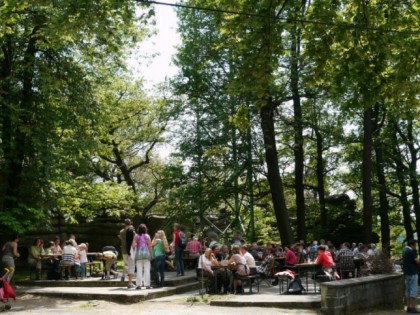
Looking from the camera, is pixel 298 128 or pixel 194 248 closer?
pixel 194 248

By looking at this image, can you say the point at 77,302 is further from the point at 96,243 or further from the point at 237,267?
the point at 96,243

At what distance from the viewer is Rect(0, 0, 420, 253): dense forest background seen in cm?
1339

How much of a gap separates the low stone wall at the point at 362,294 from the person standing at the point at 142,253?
5.39 meters

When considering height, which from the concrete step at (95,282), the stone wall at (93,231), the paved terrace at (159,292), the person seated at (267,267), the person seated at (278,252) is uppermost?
the stone wall at (93,231)

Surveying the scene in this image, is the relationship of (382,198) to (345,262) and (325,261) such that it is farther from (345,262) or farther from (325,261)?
(325,261)

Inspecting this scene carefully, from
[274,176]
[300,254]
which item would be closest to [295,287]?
[300,254]

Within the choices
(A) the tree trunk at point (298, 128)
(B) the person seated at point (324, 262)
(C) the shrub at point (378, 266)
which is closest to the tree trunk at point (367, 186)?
(A) the tree trunk at point (298, 128)

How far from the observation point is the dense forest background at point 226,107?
43.9 ft

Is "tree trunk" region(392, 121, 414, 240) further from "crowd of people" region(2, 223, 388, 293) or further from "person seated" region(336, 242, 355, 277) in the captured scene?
"person seated" region(336, 242, 355, 277)

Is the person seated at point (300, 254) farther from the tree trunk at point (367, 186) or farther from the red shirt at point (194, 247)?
the tree trunk at point (367, 186)

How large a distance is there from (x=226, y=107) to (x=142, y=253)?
11892 millimetres

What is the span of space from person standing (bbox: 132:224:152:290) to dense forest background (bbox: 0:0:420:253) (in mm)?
4085

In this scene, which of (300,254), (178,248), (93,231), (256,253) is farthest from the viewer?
(93,231)

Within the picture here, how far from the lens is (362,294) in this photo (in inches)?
529
